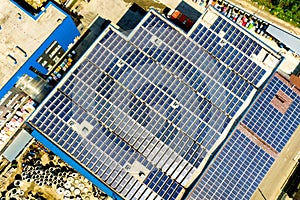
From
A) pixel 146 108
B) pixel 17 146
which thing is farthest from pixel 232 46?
pixel 17 146

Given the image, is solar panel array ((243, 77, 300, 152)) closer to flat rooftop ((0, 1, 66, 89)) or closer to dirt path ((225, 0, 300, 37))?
dirt path ((225, 0, 300, 37))

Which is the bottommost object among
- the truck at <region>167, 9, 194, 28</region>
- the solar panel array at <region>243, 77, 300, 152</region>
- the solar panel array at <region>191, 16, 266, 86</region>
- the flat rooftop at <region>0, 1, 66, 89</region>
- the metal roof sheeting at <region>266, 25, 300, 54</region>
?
the flat rooftop at <region>0, 1, 66, 89</region>

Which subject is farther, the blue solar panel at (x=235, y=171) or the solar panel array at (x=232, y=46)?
the solar panel array at (x=232, y=46)

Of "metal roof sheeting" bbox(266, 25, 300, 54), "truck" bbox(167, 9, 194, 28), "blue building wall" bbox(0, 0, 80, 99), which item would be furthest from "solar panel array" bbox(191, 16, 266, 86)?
"blue building wall" bbox(0, 0, 80, 99)

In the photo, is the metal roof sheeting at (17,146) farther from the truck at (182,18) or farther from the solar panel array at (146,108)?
the truck at (182,18)

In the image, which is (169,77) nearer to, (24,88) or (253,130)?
(253,130)

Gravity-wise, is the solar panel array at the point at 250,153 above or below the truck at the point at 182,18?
below

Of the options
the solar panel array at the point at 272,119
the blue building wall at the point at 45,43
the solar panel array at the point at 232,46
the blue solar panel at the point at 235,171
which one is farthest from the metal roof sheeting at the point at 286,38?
the blue building wall at the point at 45,43
